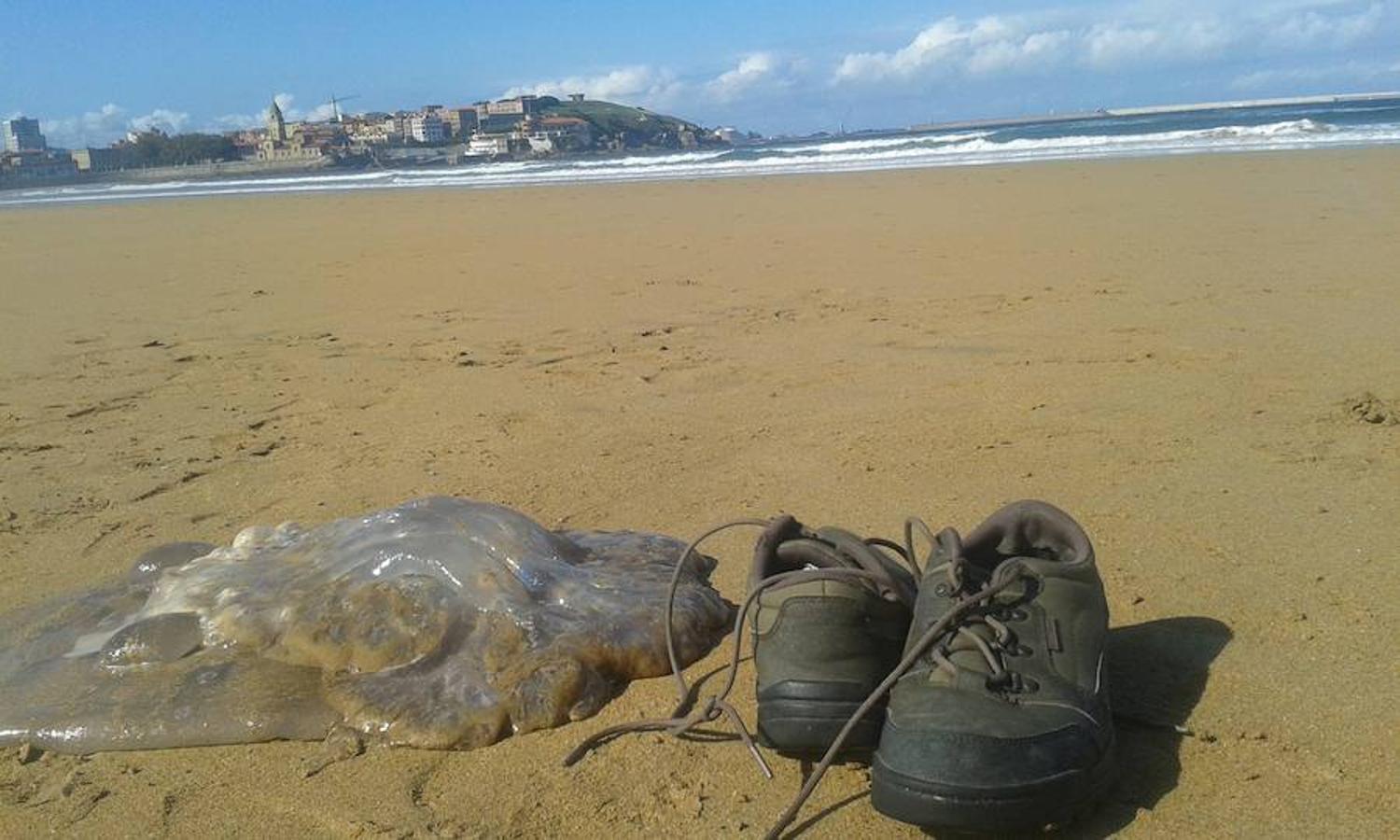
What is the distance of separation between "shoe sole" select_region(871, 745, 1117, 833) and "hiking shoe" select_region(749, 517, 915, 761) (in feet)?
0.67

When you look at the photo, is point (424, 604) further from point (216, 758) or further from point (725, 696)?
point (725, 696)

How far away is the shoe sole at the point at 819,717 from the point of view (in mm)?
1902

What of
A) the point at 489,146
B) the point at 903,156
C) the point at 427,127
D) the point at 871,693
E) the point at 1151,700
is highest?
the point at 427,127

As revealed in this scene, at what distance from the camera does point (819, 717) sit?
191cm

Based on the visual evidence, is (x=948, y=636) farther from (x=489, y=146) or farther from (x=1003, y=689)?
(x=489, y=146)

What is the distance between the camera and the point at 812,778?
183 cm

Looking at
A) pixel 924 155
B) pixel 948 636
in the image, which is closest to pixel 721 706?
pixel 948 636

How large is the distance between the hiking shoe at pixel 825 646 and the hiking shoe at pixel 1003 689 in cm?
8

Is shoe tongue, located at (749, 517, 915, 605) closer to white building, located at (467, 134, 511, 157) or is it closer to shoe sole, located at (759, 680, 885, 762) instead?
shoe sole, located at (759, 680, 885, 762)

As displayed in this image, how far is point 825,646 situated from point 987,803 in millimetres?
412

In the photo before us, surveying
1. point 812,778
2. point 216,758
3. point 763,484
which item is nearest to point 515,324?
point 763,484

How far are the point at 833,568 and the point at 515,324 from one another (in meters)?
4.67

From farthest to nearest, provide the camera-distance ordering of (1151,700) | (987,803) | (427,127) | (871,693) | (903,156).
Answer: (427,127) → (903,156) → (1151,700) → (871,693) → (987,803)

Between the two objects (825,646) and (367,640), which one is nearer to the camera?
(825,646)
